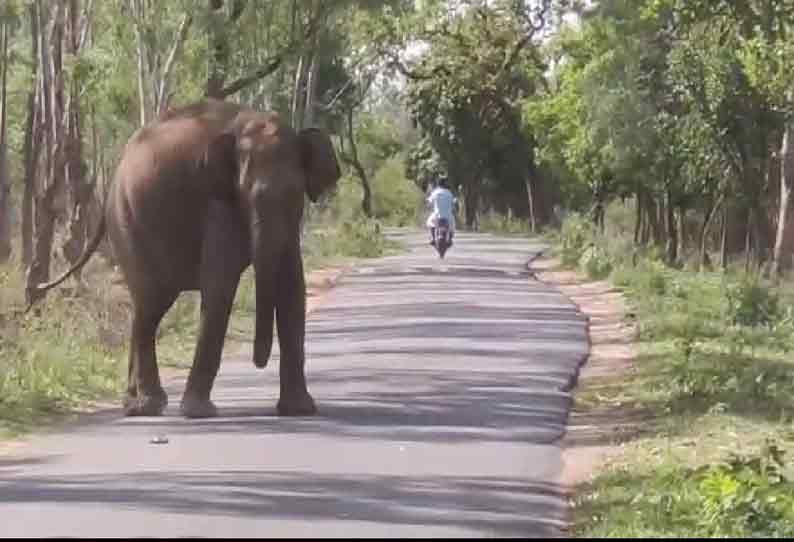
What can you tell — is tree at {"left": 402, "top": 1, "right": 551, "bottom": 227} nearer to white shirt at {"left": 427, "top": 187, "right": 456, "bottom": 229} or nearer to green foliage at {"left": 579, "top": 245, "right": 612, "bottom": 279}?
green foliage at {"left": 579, "top": 245, "right": 612, "bottom": 279}

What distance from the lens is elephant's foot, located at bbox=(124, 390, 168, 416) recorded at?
54.1 feet

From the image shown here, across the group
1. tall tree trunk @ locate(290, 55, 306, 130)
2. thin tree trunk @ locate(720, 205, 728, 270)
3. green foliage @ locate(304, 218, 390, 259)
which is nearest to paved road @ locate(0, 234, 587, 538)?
tall tree trunk @ locate(290, 55, 306, 130)

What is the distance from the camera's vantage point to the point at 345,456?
13.5 meters

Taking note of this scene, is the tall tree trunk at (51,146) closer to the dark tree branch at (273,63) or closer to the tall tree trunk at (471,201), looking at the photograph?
the dark tree branch at (273,63)

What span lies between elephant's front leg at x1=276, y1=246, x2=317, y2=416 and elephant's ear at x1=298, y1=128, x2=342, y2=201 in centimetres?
62

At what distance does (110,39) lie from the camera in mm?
32812

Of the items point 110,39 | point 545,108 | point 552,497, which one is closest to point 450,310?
point 110,39

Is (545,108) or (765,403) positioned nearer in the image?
(765,403)

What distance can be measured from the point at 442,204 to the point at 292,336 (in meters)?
25.0

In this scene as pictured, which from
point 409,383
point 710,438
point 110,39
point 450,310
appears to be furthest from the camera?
point 110,39

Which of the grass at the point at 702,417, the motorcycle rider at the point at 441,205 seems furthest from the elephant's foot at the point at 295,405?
the motorcycle rider at the point at 441,205

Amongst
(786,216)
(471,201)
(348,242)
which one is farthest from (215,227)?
(471,201)

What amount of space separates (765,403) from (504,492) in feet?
18.0

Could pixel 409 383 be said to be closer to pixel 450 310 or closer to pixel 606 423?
pixel 606 423
